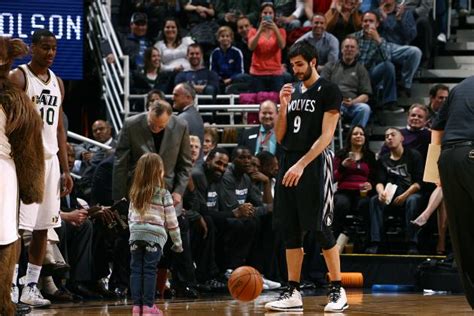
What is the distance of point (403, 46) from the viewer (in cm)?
1577

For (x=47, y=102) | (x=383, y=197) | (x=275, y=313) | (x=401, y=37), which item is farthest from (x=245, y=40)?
(x=275, y=313)

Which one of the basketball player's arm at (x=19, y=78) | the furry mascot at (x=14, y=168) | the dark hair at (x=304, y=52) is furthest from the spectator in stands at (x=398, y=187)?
the furry mascot at (x=14, y=168)

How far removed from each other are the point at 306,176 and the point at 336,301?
1013 mm

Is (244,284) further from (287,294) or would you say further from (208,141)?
(208,141)

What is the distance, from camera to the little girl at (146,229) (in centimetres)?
827

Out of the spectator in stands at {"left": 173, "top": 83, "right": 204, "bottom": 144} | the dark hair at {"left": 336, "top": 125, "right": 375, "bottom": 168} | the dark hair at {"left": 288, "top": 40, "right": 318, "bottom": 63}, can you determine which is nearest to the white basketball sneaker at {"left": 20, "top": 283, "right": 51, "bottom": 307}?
the dark hair at {"left": 288, "top": 40, "right": 318, "bottom": 63}

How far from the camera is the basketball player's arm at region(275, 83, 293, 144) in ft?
29.1

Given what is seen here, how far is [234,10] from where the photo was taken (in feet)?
57.0

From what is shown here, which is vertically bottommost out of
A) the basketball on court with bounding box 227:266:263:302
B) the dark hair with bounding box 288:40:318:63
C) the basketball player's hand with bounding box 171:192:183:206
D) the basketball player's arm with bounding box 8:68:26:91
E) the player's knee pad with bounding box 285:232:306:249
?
the basketball on court with bounding box 227:266:263:302

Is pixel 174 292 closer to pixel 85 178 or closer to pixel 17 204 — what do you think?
pixel 85 178

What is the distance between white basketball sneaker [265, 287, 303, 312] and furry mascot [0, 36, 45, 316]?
2.73 meters

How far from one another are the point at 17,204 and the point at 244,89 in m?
8.96

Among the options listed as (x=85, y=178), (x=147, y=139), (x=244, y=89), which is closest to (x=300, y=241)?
(x=147, y=139)

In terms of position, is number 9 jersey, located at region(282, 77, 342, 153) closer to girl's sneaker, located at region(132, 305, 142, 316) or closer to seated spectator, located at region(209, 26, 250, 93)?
girl's sneaker, located at region(132, 305, 142, 316)
